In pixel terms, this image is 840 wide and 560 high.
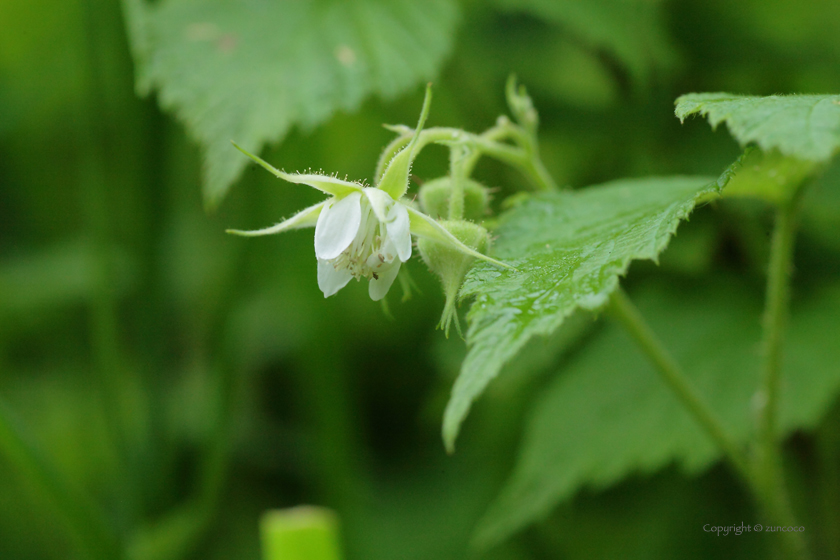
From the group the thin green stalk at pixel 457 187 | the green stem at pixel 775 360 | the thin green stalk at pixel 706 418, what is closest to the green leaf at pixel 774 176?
the green stem at pixel 775 360

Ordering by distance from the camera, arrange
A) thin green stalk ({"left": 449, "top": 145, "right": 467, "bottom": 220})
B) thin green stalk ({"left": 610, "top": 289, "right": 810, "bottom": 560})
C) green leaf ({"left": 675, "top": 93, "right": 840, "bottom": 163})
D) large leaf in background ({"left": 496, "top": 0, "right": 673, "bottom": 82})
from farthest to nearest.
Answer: large leaf in background ({"left": 496, "top": 0, "right": 673, "bottom": 82}) < thin green stalk ({"left": 610, "top": 289, "right": 810, "bottom": 560}) < thin green stalk ({"left": 449, "top": 145, "right": 467, "bottom": 220}) < green leaf ({"left": 675, "top": 93, "right": 840, "bottom": 163})

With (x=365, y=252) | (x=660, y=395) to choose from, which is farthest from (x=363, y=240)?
(x=660, y=395)

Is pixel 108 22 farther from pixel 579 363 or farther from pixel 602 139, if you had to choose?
pixel 579 363

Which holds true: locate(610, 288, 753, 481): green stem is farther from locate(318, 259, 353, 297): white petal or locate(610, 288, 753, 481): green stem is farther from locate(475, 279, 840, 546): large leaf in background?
locate(318, 259, 353, 297): white petal

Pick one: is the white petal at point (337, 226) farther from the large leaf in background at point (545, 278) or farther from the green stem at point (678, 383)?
the green stem at point (678, 383)

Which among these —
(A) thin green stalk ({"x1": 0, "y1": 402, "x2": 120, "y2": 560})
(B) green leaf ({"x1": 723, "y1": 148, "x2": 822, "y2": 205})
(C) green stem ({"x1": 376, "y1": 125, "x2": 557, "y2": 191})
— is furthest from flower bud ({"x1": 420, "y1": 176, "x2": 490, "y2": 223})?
(A) thin green stalk ({"x1": 0, "y1": 402, "x2": 120, "y2": 560})

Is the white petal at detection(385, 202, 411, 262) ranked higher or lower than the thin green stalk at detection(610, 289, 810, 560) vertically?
higher
